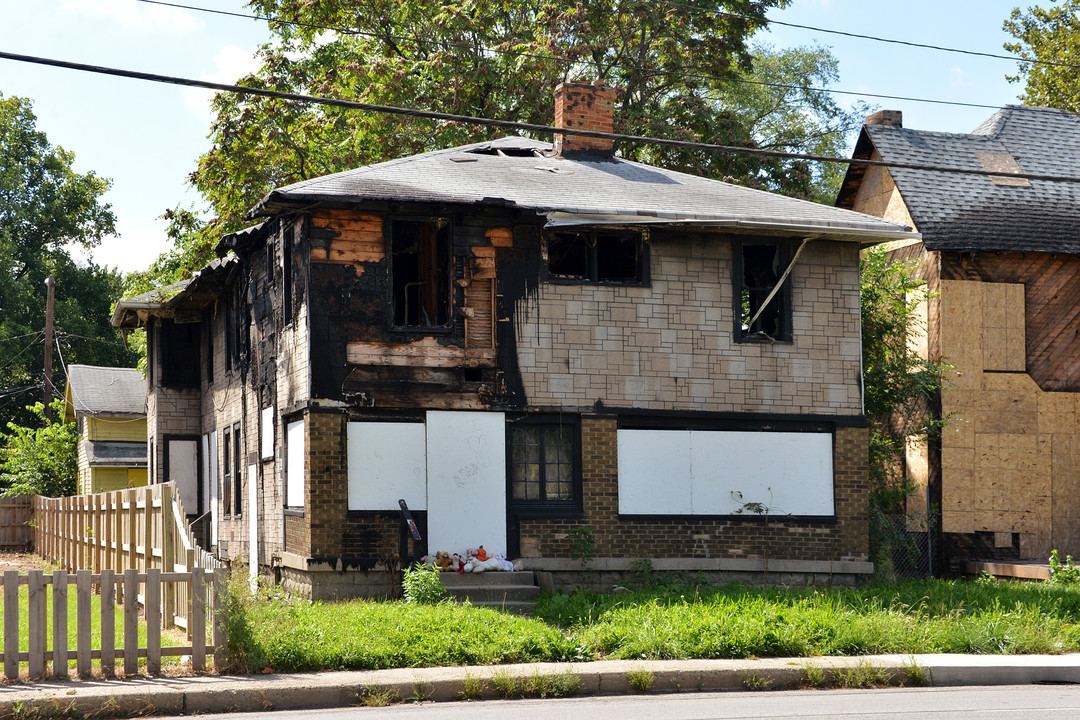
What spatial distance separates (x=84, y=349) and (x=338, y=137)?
30203 mm

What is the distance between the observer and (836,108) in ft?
151

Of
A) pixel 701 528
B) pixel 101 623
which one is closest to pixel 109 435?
pixel 701 528

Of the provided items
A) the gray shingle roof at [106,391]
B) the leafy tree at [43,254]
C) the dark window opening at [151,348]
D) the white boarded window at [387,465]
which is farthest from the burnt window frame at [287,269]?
the leafy tree at [43,254]

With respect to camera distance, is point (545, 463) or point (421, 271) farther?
point (421, 271)

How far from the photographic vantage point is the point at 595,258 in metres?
18.2

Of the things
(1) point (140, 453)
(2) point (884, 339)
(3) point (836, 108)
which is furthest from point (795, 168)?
(1) point (140, 453)

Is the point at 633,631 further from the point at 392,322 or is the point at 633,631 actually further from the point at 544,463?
the point at 392,322

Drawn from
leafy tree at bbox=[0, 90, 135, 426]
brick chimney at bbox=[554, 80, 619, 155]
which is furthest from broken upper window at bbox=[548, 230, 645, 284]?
leafy tree at bbox=[0, 90, 135, 426]

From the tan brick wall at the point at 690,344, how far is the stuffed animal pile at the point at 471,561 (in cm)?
240

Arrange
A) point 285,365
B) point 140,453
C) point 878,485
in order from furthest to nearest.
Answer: point 140,453 < point 878,485 < point 285,365

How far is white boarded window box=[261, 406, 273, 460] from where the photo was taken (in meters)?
19.3

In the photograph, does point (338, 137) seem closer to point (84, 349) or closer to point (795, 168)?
point (795, 168)

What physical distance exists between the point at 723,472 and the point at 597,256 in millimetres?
3947

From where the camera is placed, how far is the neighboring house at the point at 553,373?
16984mm
